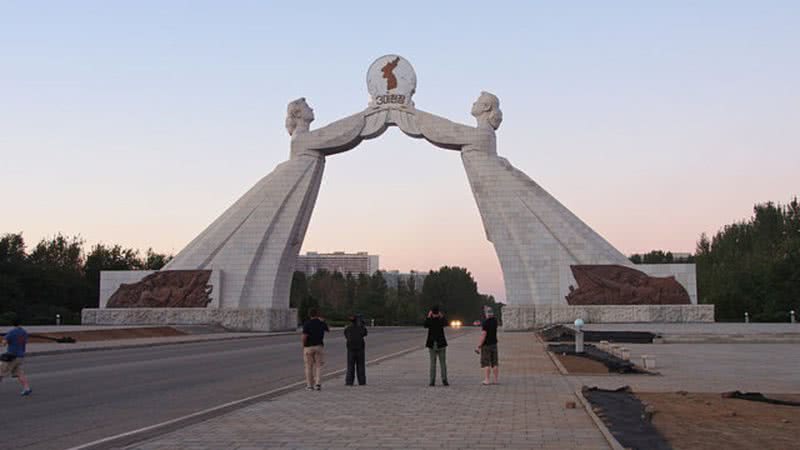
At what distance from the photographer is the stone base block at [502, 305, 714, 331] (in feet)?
111

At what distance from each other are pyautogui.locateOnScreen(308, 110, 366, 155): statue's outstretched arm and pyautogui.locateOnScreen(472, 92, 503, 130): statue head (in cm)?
560

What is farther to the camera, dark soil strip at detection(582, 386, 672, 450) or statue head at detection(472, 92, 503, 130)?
statue head at detection(472, 92, 503, 130)

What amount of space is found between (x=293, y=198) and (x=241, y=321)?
6.52m

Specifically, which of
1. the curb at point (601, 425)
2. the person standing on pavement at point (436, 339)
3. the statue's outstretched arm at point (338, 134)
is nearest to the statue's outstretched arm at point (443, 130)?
the statue's outstretched arm at point (338, 134)

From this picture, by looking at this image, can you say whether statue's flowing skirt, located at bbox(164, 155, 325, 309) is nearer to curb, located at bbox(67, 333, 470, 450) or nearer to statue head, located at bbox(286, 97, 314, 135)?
statue head, located at bbox(286, 97, 314, 135)

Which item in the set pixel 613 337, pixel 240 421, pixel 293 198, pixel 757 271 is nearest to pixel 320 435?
pixel 240 421

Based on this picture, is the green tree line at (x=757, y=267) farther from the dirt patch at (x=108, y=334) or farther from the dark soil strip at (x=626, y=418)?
the dark soil strip at (x=626, y=418)

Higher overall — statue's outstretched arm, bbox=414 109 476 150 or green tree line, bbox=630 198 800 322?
statue's outstretched arm, bbox=414 109 476 150

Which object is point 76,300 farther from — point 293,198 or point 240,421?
point 240,421

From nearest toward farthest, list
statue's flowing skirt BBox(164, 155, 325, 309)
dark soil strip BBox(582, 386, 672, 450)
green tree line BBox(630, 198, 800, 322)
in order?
dark soil strip BBox(582, 386, 672, 450), statue's flowing skirt BBox(164, 155, 325, 309), green tree line BBox(630, 198, 800, 322)

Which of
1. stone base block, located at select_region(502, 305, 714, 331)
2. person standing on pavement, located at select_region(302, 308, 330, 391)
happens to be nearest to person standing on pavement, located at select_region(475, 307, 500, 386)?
person standing on pavement, located at select_region(302, 308, 330, 391)

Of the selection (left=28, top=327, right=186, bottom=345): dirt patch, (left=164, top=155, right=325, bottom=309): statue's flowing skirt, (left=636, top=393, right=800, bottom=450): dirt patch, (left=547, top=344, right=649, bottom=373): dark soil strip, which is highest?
(left=164, top=155, right=325, bottom=309): statue's flowing skirt

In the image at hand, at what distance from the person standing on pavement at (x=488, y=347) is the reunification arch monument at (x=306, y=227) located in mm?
23472

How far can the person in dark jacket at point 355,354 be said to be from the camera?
11.2 metres
